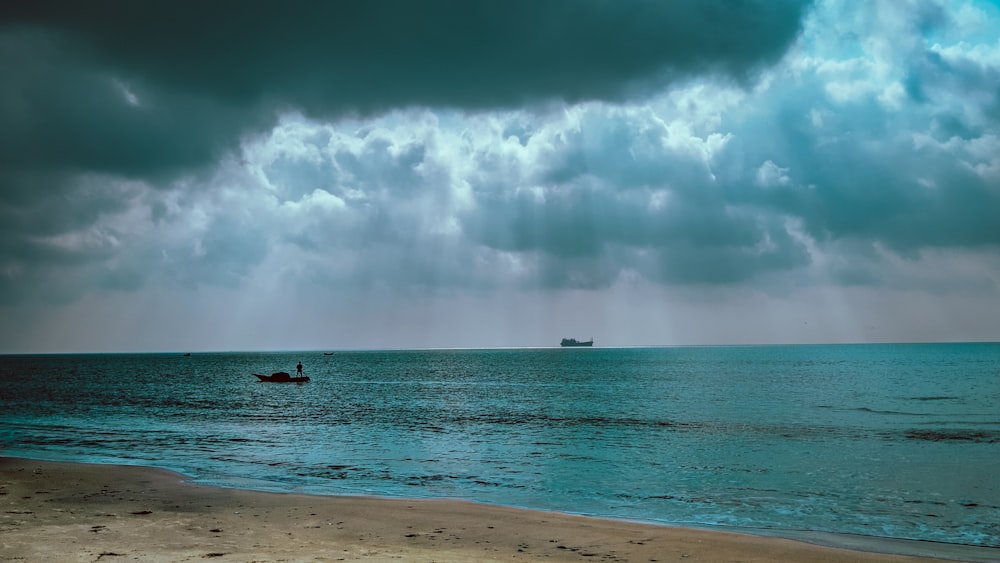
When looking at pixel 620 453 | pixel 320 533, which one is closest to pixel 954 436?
pixel 620 453

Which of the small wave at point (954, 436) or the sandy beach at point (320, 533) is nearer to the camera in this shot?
the sandy beach at point (320, 533)

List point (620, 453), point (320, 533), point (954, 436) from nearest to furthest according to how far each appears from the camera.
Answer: point (320, 533) → point (620, 453) → point (954, 436)

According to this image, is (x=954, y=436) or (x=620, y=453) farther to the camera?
(x=954, y=436)

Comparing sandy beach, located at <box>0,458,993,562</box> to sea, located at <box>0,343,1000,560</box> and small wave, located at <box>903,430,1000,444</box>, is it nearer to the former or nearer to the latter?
sea, located at <box>0,343,1000,560</box>

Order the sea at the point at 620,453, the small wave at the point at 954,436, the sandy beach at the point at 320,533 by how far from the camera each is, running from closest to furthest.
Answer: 1. the sandy beach at the point at 320,533
2. the sea at the point at 620,453
3. the small wave at the point at 954,436

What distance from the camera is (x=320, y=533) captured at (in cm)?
1803

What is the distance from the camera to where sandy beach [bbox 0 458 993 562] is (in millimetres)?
15698

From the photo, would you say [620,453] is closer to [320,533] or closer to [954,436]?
[320,533]

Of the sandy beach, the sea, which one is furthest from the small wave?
the sandy beach

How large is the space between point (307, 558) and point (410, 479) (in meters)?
15.1

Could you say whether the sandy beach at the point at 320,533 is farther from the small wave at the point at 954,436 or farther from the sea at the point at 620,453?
the small wave at the point at 954,436

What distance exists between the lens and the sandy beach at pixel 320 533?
51.5 feet

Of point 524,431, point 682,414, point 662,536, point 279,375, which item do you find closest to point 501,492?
point 662,536

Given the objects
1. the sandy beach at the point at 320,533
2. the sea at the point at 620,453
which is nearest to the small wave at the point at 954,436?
the sea at the point at 620,453
